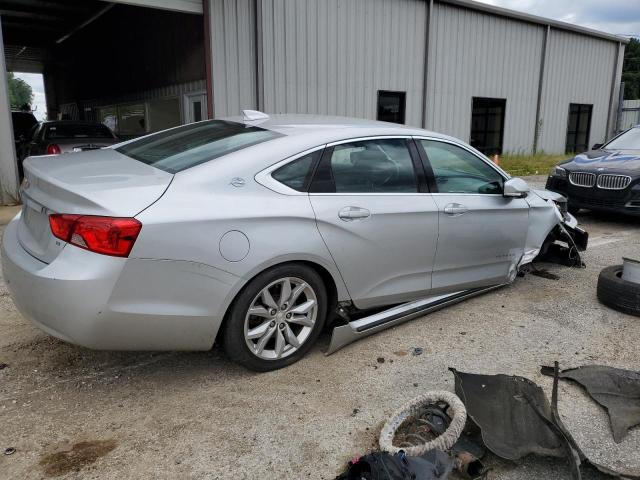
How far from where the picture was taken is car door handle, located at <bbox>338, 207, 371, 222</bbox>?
10.9 ft

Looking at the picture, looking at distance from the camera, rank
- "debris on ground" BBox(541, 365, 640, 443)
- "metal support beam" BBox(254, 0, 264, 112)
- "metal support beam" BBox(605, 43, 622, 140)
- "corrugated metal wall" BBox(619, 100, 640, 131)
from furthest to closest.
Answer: "corrugated metal wall" BBox(619, 100, 640, 131)
"metal support beam" BBox(605, 43, 622, 140)
"metal support beam" BBox(254, 0, 264, 112)
"debris on ground" BBox(541, 365, 640, 443)

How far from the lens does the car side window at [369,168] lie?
3.39 m

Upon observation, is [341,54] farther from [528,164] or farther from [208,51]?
[528,164]

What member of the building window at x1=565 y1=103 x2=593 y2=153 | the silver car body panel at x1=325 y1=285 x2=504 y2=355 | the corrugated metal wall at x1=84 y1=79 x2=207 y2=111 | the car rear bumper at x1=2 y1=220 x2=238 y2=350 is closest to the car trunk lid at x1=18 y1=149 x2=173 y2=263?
the car rear bumper at x1=2 y1=220 x2=238 y2=350

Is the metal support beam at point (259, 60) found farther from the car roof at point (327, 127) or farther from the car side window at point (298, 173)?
the car side window at point (298, 173)

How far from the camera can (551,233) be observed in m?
5.25

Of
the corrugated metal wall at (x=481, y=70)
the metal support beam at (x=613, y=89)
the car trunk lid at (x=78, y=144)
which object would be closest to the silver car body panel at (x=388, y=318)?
the car trunk lid at (x=78, y=144)

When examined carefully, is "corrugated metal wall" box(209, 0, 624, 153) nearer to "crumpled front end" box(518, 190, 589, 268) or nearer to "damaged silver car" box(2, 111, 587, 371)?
"crumpled front end" box(518, 190, 589, 268)

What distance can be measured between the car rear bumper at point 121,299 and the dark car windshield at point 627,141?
314 inches

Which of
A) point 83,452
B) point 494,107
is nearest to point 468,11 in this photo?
point 494,107

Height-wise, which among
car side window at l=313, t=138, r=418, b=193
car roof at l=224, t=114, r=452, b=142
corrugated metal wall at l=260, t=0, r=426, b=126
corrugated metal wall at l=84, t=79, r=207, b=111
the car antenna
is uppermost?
corrugated metal wall at l=260, t=0, r=426, b=126

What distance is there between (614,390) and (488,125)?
1475 centimetres

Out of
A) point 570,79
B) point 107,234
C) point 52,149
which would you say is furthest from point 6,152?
point 570,79

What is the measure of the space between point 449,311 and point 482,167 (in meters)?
1.23
